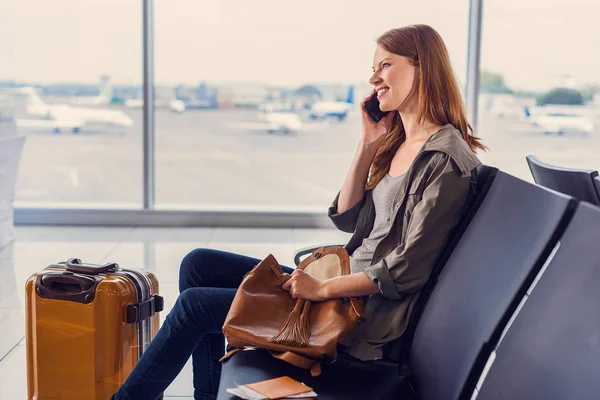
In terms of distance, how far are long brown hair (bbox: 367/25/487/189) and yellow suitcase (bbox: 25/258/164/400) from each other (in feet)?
3.37

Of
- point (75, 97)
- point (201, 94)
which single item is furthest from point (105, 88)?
point (201, 94)

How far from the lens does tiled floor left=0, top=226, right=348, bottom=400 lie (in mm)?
3750

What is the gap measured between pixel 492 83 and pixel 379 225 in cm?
440

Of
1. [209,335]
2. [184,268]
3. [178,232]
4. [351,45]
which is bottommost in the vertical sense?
[178,232]

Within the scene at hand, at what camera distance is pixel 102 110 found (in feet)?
20.2

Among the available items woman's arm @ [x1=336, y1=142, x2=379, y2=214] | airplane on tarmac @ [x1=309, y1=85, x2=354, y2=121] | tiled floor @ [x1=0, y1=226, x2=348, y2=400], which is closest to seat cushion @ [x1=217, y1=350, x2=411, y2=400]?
woman's arm @ [x1=336, y1=142, x2=379, y2=214]

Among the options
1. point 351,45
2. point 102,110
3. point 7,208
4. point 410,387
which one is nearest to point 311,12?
point 351,45

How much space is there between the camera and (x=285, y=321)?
6.02 ft

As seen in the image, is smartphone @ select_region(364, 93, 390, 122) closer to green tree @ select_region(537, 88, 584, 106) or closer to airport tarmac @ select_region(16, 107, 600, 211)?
airport tarmac @ select_region(16, 107, 600, 211)

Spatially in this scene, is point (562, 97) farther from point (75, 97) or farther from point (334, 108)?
point (75, 97)

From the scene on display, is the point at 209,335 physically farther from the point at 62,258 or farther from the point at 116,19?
the point at 116,19

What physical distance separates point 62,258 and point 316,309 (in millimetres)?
3269

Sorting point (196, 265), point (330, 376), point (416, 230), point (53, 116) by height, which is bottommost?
point (330, 376)

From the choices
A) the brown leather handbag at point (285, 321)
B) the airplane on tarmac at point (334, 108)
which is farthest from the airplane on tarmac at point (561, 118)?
the brown leather handbag at point (285, 321)
